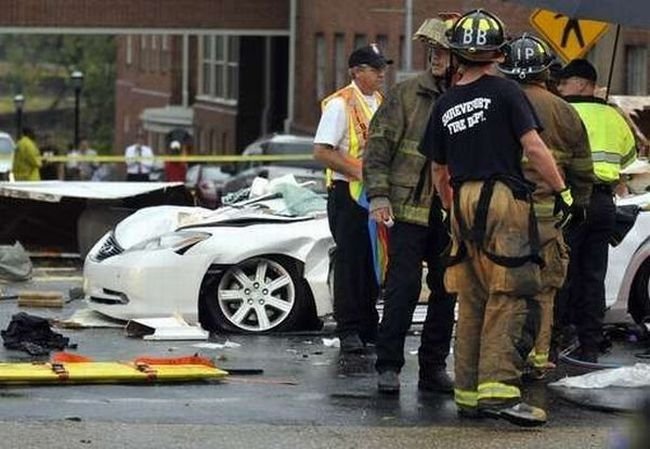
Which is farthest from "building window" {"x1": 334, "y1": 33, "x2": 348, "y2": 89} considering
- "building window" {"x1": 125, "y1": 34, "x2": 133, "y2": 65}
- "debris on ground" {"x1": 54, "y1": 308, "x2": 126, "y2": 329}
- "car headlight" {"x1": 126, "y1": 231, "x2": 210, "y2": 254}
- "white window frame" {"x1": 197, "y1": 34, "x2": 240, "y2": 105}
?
"car headlight" {"x1": 126, "y1": 231, "x2": 210, "y2": 254}

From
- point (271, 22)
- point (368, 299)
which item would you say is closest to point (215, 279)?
point (368, 299)

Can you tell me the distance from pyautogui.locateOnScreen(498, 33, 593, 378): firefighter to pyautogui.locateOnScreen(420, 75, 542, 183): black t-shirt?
887 mm

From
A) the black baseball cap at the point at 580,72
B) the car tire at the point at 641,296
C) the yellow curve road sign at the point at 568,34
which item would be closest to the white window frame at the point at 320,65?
the yellow curve road sign at the point at 568,34

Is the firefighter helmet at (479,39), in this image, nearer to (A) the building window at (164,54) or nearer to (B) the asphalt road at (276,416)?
(B) the asphalt road at (276,416)

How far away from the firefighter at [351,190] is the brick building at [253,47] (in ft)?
69.7

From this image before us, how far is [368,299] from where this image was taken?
11.5m

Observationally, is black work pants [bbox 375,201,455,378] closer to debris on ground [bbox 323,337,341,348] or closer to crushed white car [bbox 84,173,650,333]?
debris on ground [bbox 323,337,341,348]

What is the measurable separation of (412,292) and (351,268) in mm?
1612

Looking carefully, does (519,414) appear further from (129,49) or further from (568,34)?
(129,49)

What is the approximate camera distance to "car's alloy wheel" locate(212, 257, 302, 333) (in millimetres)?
12422

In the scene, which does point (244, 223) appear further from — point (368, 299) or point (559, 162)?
point (559, 162)

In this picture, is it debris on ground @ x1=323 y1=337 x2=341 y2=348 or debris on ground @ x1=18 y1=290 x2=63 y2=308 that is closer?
debris on ground @ x1=323 y1=337 x2=341 y2=348

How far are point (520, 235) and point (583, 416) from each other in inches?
40.6

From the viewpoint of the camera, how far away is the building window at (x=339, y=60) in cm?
5281
